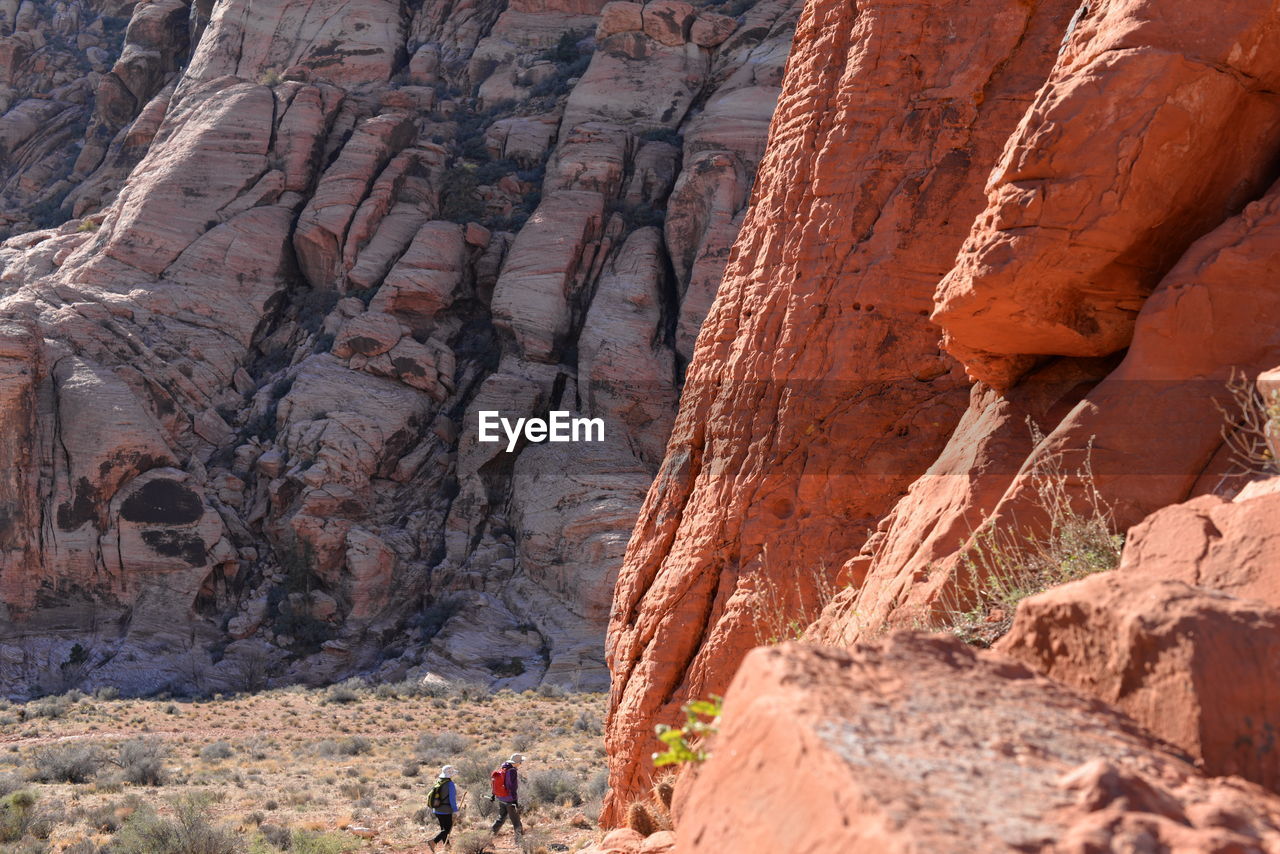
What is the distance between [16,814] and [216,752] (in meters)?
5.57

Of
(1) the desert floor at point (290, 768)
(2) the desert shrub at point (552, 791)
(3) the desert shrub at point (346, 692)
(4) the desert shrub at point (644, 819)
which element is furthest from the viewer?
(3) the desert shrub at point (346, 692)

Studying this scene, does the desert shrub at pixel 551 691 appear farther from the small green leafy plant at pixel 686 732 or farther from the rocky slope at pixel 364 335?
the small green leafy plant at pixel 686 732

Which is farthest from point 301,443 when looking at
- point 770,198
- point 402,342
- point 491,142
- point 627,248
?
point 770,198

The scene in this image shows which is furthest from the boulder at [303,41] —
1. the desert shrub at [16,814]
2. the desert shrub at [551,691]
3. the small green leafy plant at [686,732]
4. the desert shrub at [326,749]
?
the small green leafy plant at [686,732]

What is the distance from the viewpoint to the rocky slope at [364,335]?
88.7 ft

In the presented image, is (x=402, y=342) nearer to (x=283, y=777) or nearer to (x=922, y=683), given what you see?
(x=283, y=777)

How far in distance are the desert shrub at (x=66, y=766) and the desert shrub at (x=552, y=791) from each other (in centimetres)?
681

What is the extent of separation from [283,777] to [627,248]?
1964 cm

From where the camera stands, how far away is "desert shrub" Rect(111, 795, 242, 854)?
11945 millimetres

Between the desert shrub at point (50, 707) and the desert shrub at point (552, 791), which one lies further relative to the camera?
the desert shrub at point (50, 707)

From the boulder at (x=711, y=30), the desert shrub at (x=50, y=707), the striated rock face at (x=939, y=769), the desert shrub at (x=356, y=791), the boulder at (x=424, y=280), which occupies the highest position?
the boulder at (x=711, y=30)

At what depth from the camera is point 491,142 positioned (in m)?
36.9

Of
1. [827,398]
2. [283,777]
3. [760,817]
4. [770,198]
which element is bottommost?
[283,777]

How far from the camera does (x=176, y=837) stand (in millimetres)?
12070
